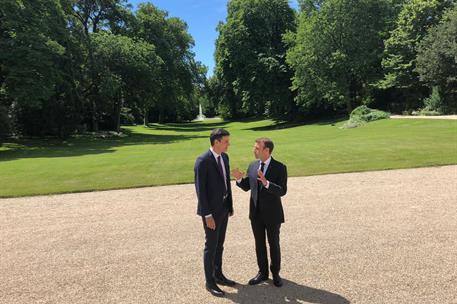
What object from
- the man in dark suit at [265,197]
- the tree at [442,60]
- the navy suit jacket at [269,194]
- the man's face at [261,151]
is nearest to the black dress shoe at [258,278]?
the man in dark suit at [265,197]

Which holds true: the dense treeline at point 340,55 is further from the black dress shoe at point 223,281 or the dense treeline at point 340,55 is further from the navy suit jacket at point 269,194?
the black dress shoe at point 223,281

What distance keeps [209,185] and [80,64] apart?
3626cm

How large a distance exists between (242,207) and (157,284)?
4130mm

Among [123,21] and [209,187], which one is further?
[123,21]

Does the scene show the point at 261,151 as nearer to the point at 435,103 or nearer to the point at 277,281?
the point at 277,281

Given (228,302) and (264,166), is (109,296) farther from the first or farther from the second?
(264,166)

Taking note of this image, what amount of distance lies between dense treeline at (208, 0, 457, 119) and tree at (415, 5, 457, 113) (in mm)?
83

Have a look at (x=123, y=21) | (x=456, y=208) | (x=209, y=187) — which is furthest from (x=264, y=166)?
(x=123, y=21)

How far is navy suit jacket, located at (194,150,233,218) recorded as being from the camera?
15.6 ft

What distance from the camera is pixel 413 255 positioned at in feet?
18.9

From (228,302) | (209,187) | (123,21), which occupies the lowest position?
(228,302)

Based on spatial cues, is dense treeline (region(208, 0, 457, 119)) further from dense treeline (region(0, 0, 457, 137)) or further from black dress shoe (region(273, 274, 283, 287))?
black dress shoe (region(273, 274, 283, 287))

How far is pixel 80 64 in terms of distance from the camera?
37.6 m

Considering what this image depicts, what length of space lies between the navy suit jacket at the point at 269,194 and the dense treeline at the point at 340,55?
35460 mm
